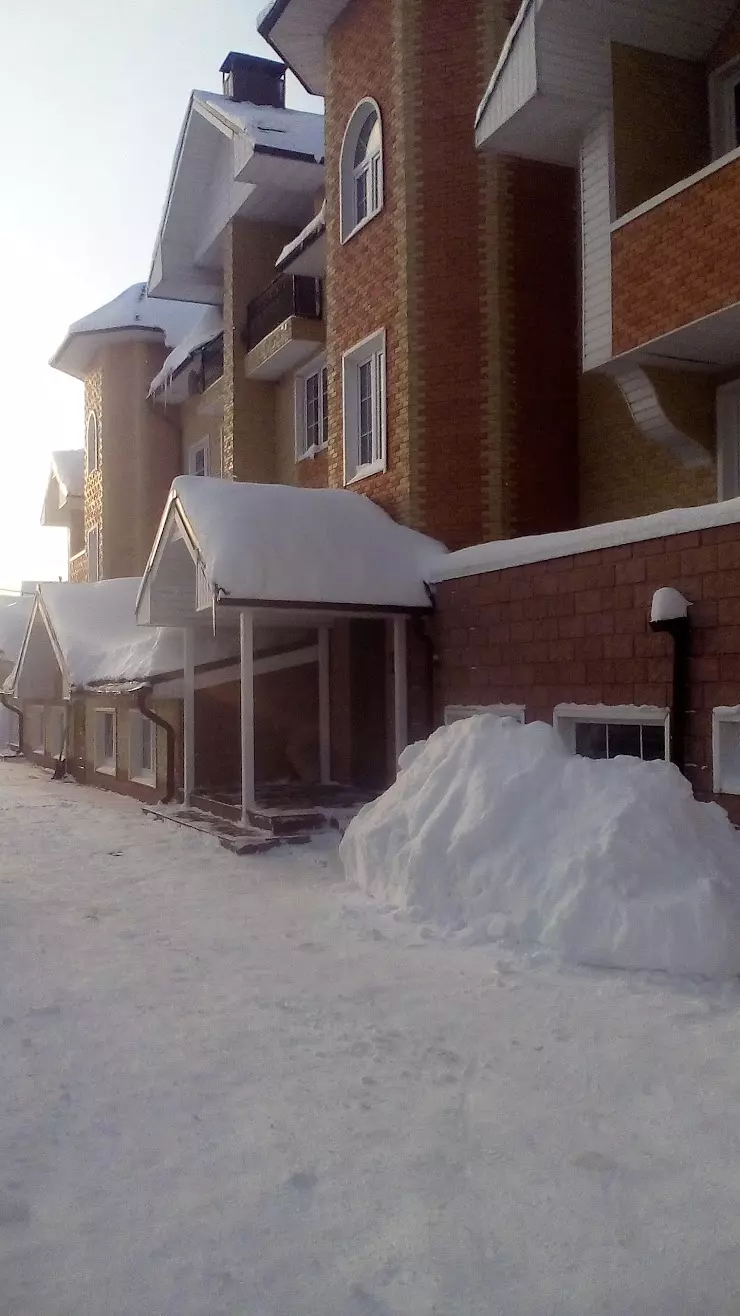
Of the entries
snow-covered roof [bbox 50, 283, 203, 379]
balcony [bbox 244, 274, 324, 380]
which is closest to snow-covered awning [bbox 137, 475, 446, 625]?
balcony [bbox 244, 274, 324, 380]

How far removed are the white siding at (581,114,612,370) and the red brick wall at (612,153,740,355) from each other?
24 centimetres

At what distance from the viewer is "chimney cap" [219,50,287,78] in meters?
19.7

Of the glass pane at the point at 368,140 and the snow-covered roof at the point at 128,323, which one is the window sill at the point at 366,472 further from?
the snow-covered roof at the point at 128,323

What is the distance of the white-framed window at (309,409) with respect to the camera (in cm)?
1573

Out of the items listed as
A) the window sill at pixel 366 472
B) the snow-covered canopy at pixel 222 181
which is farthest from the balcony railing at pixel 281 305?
the window sill at pixel 366 472

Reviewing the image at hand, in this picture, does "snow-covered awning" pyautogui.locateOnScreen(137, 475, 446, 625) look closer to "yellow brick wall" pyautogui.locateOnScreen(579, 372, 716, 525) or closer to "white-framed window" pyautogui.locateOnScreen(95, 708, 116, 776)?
"yellow brick wall" pyautogui.locateOnScreen(579, 372, 716, 525)

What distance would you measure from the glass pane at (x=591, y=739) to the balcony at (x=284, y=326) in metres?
8.80

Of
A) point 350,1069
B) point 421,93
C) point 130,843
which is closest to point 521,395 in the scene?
point 421,93

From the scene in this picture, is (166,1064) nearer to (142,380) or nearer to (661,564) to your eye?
(661,564)

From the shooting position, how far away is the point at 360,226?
1227 cm

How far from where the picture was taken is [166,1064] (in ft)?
13.6

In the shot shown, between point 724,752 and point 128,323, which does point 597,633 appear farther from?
point 128,323

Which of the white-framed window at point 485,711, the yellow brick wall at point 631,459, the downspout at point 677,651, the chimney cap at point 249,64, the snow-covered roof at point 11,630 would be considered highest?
the chimney cap at point 249,64

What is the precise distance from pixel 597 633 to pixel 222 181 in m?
13.3
